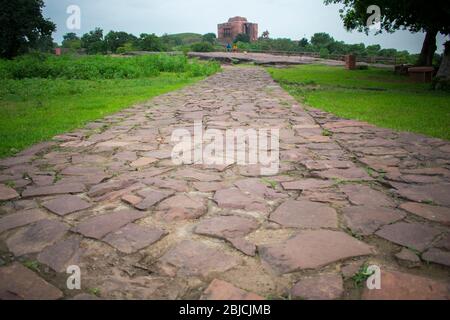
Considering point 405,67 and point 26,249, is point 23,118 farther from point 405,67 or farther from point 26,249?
point 405,67

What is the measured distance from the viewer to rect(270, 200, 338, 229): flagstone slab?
7.27 ft

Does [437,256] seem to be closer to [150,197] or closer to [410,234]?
[410,234]

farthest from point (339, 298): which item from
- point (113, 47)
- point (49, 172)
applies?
point (113, 47)

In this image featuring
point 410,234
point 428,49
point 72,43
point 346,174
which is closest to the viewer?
point 410,234

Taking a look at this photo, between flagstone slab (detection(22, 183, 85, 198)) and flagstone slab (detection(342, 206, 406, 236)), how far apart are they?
2.22 metres

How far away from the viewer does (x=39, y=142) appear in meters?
4.46

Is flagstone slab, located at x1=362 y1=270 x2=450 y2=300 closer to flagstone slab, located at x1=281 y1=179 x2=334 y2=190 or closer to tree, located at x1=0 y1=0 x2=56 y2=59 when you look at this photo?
flagstone slab, located at x1=281 y1=179 x2=334 y2=190

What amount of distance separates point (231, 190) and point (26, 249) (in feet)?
5.08

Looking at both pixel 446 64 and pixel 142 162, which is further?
pixel 446 64

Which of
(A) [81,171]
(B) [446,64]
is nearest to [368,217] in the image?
(A) [81,171]

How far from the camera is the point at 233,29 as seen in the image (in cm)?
9550

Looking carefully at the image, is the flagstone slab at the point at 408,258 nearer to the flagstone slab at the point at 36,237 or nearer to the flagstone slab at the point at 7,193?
the flagstone slab at the point at 36,237

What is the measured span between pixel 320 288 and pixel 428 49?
70.9 ft
